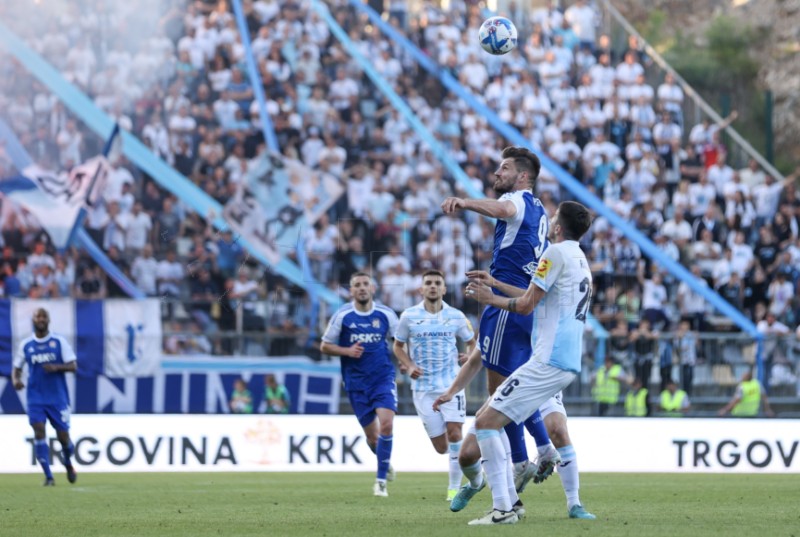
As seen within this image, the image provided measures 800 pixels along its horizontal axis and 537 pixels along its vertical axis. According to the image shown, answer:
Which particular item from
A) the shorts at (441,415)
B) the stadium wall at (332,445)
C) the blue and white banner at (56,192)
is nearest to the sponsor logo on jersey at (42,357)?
the stadium wall at (332,445)

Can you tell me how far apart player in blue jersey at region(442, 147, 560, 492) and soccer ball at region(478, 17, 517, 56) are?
457cm

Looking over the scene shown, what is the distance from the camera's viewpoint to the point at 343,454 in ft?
71.6

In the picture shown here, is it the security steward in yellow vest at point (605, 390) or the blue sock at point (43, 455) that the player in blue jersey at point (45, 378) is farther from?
the security steward in yellow vest at point (605, 390)

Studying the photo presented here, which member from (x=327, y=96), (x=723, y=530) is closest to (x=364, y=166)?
(x=327, y=96)

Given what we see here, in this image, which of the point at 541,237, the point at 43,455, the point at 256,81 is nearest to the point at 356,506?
the point at 541,237

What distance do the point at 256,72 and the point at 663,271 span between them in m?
8.76

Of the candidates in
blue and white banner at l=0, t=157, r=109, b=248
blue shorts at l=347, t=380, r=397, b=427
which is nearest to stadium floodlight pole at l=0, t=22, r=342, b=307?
blue and white banner at l=0, t=157, r=109, b=248

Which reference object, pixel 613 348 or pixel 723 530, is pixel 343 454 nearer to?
pixel 613 348

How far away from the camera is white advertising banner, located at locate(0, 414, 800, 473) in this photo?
848 inches

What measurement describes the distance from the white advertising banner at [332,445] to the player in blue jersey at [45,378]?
2.56 meters

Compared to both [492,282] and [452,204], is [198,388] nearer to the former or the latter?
[492,282]

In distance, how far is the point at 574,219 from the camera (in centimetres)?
1009

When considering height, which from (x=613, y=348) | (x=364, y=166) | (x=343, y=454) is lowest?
(x=343, y=454)

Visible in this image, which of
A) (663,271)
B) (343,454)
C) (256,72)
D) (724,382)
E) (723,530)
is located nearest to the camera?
(723,530)
